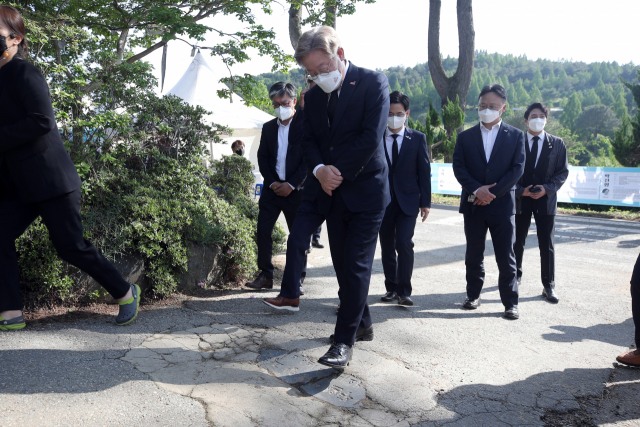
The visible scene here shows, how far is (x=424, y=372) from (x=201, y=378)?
145 cm

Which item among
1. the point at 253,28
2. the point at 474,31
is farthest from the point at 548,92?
the point at 253,28

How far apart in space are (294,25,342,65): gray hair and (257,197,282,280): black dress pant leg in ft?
7.40

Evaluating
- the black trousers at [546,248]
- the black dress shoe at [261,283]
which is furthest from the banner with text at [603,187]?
the black dress shoe at [261,283]

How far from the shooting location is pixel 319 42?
9.93 ft

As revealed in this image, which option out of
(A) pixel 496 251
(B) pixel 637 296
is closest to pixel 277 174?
(A) pixel 496 251

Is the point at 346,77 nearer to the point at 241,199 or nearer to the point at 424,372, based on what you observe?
the point at 424,372

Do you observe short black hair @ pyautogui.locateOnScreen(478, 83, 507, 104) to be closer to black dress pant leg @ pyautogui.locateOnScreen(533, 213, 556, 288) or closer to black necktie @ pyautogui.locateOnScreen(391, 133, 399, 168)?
black necktie @ pyautogui.locateOnScreen(391, 133, 399, 168)

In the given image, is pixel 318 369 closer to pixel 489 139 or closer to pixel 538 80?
pixel 489 139

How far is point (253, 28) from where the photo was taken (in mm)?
8516

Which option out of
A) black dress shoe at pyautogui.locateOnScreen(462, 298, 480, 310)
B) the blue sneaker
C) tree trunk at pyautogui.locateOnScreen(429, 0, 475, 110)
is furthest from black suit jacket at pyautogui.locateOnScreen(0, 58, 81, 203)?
tree trunk at pyautogui.locateOnScreen(429, 0, 475, 110)

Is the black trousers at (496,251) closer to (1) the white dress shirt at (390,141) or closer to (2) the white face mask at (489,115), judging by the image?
(2) the white face mask at (489,115)

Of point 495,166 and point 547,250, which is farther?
point 547,250

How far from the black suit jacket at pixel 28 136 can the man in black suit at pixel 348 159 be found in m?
1.74

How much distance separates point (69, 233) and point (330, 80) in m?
2.06
